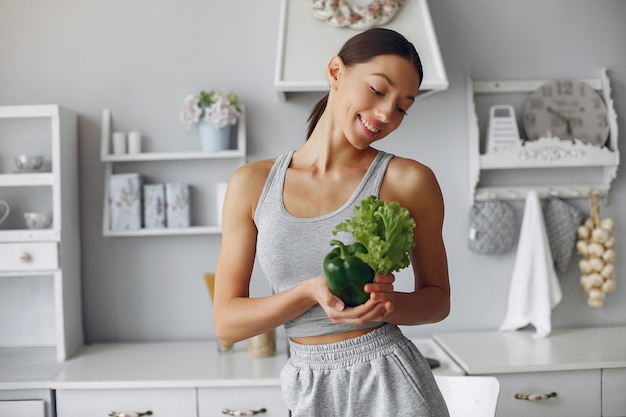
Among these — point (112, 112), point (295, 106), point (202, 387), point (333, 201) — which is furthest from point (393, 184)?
point (112, 112)

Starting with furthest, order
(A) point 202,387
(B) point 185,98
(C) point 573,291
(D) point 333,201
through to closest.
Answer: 1. (C) point 573,291
2. (B) point 185,98
3. (A) point 202,387
4. (D) point 333,201

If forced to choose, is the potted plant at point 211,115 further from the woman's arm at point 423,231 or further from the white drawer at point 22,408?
the woman's arm at point 423,231

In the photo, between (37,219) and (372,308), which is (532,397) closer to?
(372,308)

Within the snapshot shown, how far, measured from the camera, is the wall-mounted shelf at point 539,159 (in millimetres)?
2512

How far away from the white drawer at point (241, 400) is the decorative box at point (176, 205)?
0.66m

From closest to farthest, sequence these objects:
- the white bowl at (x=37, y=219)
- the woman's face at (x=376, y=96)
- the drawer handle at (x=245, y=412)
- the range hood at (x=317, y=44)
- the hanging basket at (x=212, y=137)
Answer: the woman's face at (x=376, y=96)
the drawer handle at (x=245, y=412)
the range hood at (x=317, y=44)
the white bowl at (x=37, y=219)
the hanging basket at (x=212, y=137)

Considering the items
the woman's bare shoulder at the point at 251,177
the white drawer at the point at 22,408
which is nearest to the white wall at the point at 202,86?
the white drawer at the point at 22,408

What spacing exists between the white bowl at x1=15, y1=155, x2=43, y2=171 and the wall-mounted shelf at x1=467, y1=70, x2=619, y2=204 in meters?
1.61

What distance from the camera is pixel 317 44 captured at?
2.24 meters

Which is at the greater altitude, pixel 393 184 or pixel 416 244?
pixel 393 184

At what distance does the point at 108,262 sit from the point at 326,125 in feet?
5.70

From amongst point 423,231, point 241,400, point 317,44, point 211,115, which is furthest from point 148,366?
point 423,231

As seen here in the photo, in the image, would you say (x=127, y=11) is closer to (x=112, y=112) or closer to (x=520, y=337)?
(x=112, y=112)

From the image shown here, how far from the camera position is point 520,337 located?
2.50 meters
